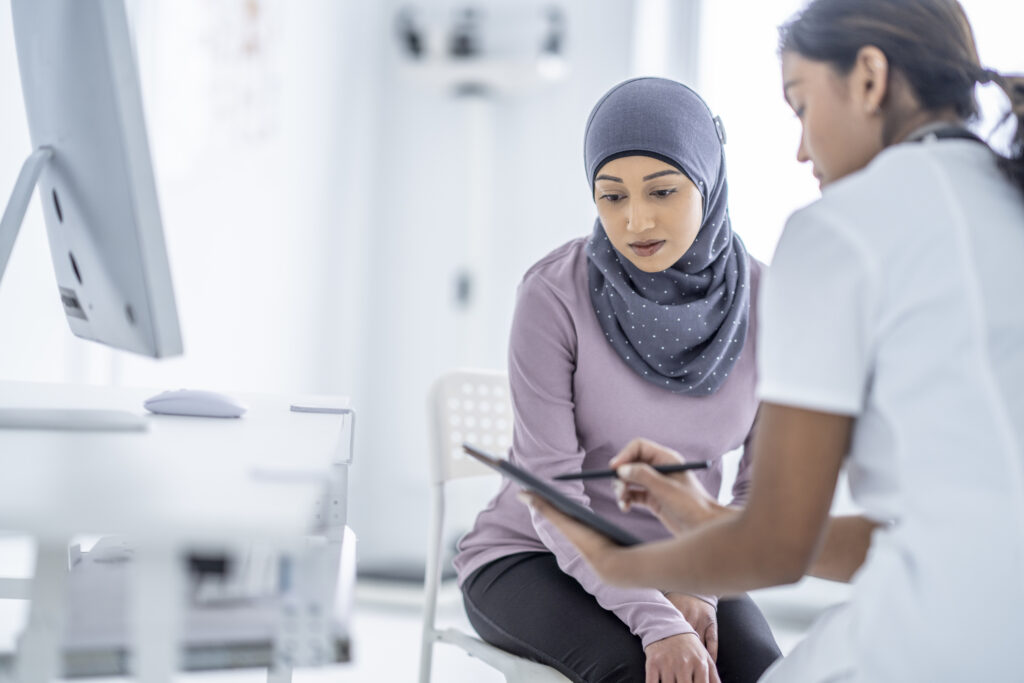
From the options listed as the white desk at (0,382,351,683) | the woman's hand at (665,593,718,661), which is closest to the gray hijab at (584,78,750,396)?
the woman's hand at (665,593,718,661)

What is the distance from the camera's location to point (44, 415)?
0.96 metres

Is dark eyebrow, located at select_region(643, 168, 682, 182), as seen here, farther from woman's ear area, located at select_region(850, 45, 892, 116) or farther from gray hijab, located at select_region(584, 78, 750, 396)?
woman's ear area, located at select_region(850, 45, 892, 116)

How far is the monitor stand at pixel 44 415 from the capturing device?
3.07 feet

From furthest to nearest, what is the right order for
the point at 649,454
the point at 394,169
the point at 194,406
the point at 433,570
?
1. the point at 394,169
2. the point at 433,570
3. the point at 194,406
4. the point at 649,454

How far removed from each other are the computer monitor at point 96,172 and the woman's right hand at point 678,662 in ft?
2.04

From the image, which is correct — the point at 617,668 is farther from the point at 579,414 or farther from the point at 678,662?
the point at 579,414

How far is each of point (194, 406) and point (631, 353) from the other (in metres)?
0.59

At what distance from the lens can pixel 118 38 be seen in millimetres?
771

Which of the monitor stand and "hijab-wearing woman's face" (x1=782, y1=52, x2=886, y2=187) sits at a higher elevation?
"hijab-wearing woman's face" (x1=782, y1=52, x2=886, y2=187)

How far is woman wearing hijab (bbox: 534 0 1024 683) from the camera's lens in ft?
2.17

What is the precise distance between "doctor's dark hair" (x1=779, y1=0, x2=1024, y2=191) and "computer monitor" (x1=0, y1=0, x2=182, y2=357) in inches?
23.1

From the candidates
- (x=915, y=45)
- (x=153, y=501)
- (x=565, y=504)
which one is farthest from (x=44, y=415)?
(x=915, y=45)

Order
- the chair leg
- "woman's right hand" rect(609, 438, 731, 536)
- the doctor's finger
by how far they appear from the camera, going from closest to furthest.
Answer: "woman's right hand" rect(609, 438, 731, 536), the doctor's finger, the chair leg

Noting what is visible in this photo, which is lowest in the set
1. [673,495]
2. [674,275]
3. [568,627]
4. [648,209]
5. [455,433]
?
[568,627]
